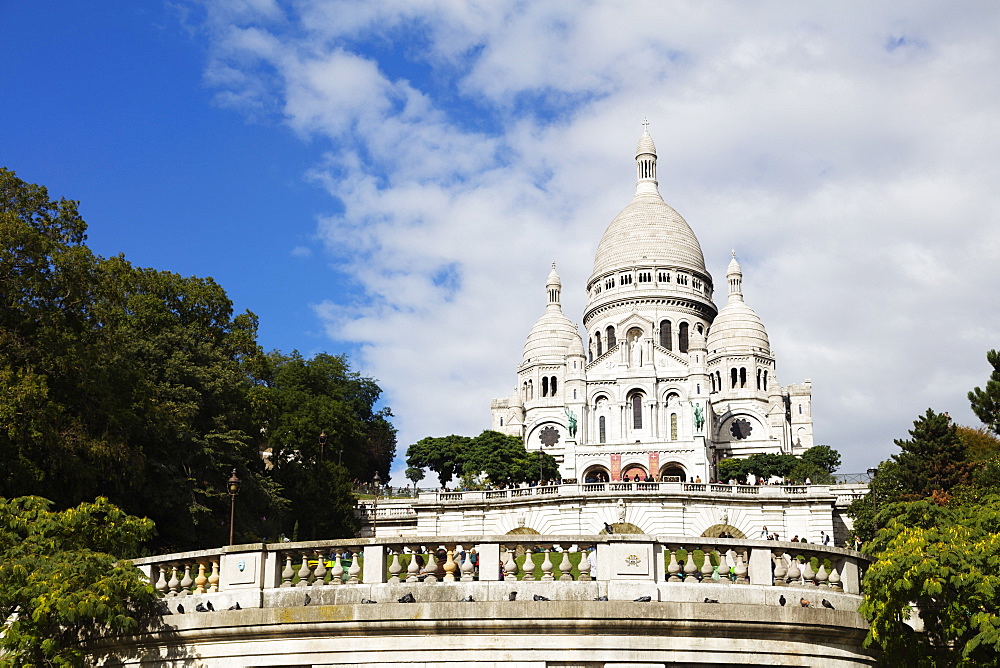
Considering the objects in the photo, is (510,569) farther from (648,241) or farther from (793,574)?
(648,241)

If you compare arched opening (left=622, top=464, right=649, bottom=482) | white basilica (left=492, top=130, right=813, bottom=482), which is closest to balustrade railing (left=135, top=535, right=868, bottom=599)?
white basilica (left=492, top=130, right=813, bottom=482)

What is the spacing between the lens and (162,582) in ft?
52.2

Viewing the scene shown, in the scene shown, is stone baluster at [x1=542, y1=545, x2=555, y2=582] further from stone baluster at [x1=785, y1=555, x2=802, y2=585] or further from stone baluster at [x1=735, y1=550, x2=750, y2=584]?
stone baluster at [x1=785, y1=555, x2=802, y2=585]

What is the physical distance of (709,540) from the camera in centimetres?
1466

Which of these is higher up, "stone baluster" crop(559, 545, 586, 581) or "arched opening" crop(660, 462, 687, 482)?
"arched opening" crop(660, 462, 687, 482)

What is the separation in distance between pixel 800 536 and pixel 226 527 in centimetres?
3048

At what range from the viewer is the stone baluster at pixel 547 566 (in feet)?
47.6

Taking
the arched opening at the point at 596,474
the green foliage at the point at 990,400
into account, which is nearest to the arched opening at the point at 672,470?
the arched opening at the point at 596,474

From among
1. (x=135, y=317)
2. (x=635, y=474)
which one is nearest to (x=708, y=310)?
(x=635, y=474)

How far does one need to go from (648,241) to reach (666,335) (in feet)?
42.6

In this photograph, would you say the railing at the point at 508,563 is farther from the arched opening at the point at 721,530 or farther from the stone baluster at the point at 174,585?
the arched opening at the point at 721,530

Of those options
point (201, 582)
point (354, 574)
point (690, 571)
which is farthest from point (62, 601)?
point (690, 571)

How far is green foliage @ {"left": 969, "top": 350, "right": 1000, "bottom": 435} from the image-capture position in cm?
4328

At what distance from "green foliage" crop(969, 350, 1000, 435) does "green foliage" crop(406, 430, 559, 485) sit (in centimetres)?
5545
